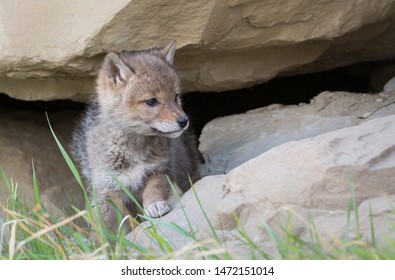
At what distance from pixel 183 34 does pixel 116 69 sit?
21.0 inches

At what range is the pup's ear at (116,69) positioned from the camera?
4727mm

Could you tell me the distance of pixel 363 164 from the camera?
11.1 ft

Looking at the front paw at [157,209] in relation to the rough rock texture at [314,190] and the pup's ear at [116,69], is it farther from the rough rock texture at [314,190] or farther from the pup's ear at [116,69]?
the pup's ear at [116,69]

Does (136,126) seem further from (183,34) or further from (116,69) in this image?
(183,34)

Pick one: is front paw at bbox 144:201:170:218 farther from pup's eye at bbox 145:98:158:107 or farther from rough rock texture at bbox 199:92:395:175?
rough rock texture at bbox 199:92:395:175

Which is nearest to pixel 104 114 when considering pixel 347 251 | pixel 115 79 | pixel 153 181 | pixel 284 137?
pixel 115 79

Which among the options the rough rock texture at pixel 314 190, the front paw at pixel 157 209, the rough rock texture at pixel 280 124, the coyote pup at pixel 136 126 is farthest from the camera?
the rough rock texture at pixel 280 124

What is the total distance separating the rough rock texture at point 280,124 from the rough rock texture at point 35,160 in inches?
53.5

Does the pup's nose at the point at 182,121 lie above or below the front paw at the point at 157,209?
above

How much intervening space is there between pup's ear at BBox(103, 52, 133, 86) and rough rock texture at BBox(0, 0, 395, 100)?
0.18 meters

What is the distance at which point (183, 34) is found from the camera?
496 cm

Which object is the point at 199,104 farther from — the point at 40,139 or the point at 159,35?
the point at 159,35

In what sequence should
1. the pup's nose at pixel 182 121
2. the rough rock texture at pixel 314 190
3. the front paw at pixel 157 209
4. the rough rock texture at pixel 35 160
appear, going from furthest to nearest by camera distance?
1. the rough rock texture at pixel 35 160
2. the pup's nose at pixel 182 121
3. the front paw at pixel 157 209
4. the rough rock texture at pixel 314 190

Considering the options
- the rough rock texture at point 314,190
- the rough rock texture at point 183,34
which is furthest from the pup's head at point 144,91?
the rough rock texture at point 314,190
